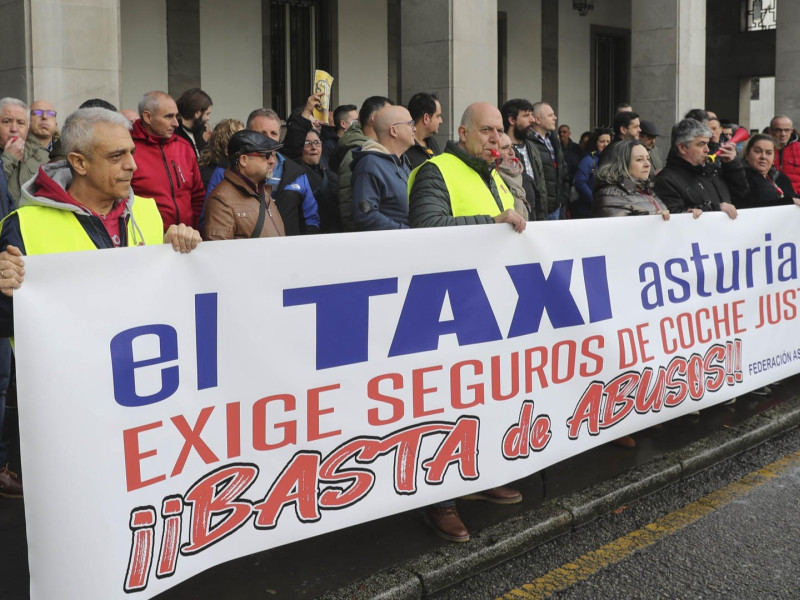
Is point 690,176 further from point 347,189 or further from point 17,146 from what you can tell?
point 17,146

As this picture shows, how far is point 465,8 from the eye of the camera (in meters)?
10.5

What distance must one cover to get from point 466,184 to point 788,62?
13.4m

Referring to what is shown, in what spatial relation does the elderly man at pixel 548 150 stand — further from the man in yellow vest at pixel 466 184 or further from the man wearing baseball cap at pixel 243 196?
the man wearing baseball cap at pixel 243 196

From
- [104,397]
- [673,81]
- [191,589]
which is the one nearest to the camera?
[104,397]

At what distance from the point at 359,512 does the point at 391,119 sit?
92.5 inches

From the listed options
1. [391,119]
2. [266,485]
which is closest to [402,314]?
[266,485]

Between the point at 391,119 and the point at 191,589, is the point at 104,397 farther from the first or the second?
the point at 391,119

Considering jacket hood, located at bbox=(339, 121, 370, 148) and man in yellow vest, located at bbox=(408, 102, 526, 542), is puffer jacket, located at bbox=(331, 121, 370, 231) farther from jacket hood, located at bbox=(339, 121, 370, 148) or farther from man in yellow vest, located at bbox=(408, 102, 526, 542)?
man in yellow vest, located at bbox=(408, 102, 526, 542)

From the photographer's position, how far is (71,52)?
7668 mm

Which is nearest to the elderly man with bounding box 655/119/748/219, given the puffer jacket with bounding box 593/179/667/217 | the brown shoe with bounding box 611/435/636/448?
the puffer jacket with bounding box 593/179/667/217

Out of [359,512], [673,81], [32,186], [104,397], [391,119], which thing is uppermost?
[673,81]

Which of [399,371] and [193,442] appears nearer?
[193,442]

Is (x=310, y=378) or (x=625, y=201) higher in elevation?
(x=625, y=201)

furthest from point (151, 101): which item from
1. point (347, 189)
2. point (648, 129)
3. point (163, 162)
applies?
point (648, 129)
